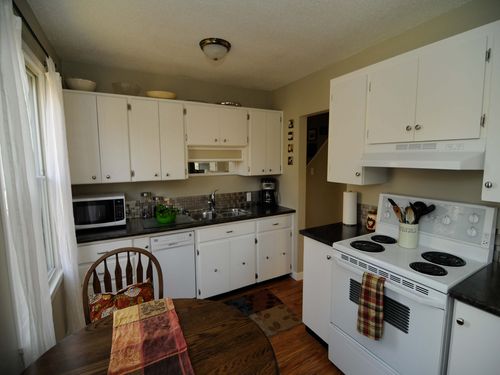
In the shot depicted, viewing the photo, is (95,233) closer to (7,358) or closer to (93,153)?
(93,153)

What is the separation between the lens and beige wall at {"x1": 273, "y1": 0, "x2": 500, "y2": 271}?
163 centimetres

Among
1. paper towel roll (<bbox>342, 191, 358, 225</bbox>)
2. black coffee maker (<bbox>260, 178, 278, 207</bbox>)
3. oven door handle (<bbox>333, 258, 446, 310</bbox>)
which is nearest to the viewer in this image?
oven door handle (<bbox>333, 258, 446, 310</bbox>)

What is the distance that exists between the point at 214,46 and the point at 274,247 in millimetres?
2333

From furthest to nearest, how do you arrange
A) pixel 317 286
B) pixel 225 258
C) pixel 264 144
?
pixel 264 144, pixel 225 258, pixel 317 286

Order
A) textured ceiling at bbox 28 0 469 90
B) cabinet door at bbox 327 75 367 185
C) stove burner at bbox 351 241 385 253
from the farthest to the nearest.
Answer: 1. cabinet door at bbox 327 75 367 185
2. stove burner at bbox 351 241 385 253
3. textured ceiling at bbox 28 0 469 90

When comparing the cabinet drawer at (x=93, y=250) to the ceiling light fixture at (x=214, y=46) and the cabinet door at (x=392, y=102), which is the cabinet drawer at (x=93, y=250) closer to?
the ceiling light fixture at (x=214, y=46)

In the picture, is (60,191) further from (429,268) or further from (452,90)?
(452,90)

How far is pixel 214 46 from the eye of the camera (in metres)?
2.01

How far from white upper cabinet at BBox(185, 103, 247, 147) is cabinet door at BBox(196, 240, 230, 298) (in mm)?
1204

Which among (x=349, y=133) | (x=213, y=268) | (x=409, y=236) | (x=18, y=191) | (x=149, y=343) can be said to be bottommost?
(x=213, y=268)

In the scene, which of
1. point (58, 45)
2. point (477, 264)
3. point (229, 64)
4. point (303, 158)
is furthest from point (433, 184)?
point (58, 45)

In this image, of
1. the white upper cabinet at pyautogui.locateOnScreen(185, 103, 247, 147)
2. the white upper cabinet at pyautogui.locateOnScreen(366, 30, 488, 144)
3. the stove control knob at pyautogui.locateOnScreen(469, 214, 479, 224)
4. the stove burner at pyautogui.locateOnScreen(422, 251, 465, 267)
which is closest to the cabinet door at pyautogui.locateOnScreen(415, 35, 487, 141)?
the white upper cabinet at pyautogui.locateOnScreen(366, 30, 488, 144)

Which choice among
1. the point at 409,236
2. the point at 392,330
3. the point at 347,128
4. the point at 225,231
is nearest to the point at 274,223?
the point at 225,231

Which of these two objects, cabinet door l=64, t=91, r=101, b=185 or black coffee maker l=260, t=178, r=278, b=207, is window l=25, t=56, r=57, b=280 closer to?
cabinet door l=64, t=91, r=101, b=185
